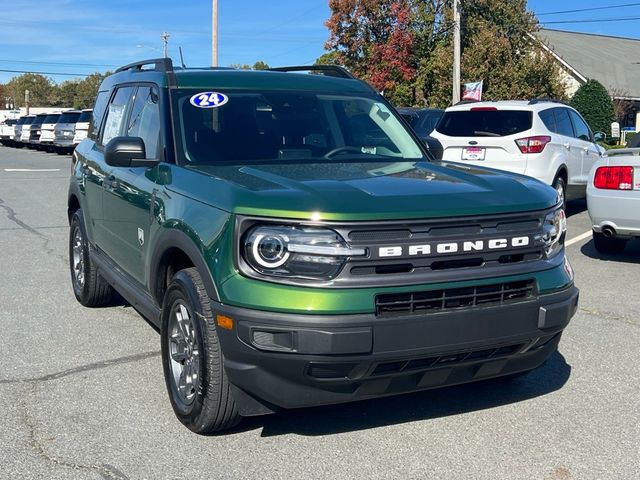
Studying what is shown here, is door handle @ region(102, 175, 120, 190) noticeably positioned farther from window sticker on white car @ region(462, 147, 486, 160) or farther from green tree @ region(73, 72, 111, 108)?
green tree @ region(73, 72, 111, 108)

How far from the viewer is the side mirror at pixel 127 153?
4422mm

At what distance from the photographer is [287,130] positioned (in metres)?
4.86

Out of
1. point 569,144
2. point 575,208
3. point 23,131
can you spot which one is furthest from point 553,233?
point 23,131

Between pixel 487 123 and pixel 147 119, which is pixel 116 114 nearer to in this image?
pixel 147 119

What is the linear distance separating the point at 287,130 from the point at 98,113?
2368 millimetres

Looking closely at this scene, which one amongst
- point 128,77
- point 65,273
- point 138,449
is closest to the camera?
point 138,449

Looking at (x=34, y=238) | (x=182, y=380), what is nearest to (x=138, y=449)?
(x=182, y=380)

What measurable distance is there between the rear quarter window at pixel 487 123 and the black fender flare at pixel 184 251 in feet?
24.8

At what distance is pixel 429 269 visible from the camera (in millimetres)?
3480

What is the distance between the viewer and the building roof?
4338 centimetres

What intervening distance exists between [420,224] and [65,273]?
5.43 metres

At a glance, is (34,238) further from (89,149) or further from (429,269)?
(429,269)

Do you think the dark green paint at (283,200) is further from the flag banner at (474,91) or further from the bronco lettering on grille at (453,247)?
the flag banner at (474,91)

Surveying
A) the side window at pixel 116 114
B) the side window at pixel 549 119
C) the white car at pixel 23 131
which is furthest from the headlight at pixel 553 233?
the white car at pixel 23 131
